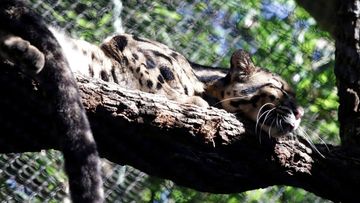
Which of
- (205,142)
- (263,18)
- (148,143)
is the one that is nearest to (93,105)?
(148,143)

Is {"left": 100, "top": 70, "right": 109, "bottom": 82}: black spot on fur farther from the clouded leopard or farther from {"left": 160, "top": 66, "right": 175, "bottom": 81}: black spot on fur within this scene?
{"left": 160, "top": 66, "right": 175, "bottom": 81}: black spot on fur

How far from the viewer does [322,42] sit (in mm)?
3422

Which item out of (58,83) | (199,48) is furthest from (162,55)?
(199,48)

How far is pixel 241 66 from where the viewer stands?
7.71 feet

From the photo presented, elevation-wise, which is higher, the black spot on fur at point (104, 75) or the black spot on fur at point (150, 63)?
the black spot on fur at point (150, 63)

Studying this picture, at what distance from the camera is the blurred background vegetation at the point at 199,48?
2.72m

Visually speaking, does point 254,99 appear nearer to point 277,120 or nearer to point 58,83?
point 277,120

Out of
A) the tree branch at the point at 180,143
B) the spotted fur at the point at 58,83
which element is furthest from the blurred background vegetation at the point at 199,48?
the spotted fur at the point at 58,83

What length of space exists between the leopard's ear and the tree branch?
0.28 metres

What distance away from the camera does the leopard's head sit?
6.87 feet

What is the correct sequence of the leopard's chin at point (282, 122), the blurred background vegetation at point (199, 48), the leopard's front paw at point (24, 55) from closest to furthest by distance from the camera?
the leopard's front paw at point (24, 55) < the leopard's chin at point (282, 122) < the blurred background vegetation at point (199, 48)

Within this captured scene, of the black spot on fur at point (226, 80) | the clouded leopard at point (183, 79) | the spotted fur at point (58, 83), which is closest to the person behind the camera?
the spotted fur at point (58, 83)

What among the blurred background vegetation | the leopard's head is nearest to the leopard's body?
the leopard's head

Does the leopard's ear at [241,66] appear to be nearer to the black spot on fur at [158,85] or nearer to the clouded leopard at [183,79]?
the clouded leopard at [183,79]
